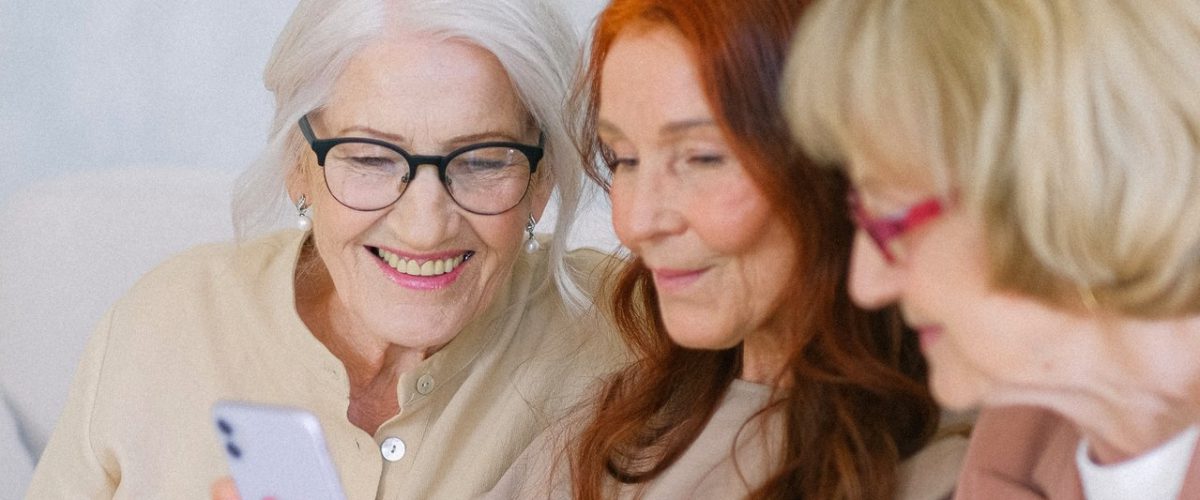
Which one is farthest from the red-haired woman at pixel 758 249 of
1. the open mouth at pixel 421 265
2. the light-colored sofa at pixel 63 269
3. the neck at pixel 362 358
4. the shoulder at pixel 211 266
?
the light-colored sofa at pixel 63 269

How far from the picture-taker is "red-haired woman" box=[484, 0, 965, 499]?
1.21 meters

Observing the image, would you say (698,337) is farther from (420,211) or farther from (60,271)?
(60,271)

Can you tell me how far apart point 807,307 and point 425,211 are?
1.95 ft

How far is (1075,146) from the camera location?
0.81 m

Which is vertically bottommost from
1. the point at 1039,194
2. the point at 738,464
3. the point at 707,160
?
the point at 738,464

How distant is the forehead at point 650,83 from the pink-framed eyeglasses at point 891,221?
27cm

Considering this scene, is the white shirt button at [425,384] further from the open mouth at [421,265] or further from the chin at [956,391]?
the chin at [956,391]

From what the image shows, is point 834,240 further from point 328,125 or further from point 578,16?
point 578,16

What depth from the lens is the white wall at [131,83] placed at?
2781mm

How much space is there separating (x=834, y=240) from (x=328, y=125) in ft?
2.58

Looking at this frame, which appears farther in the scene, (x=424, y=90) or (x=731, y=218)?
(x=424, y=90)

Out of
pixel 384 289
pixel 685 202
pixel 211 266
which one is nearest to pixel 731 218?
pixel 685 202

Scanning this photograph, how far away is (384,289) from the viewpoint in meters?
1.78

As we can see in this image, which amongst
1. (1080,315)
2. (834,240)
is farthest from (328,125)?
(1080,315)
